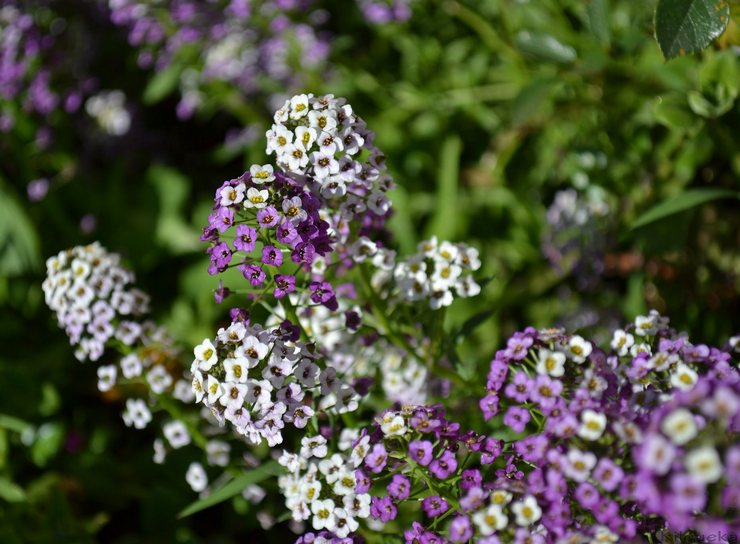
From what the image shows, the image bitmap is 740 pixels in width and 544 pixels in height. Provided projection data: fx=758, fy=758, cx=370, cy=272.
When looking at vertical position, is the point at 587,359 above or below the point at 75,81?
above

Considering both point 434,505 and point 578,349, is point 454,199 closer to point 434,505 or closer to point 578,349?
point 578,349

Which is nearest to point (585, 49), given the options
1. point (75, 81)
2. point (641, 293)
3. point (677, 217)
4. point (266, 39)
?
point (677, 217)

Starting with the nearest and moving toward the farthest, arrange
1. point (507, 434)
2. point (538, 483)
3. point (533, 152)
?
1. point (538, 483)
2. point (507, 434)
3. point (533, 152)

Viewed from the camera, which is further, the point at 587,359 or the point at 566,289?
the point at 566,289

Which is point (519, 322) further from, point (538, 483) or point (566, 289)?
point (538, 483)

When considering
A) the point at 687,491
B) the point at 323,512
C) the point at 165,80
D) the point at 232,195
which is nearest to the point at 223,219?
the point at 232,195

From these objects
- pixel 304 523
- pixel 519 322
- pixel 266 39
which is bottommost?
pixel 519 322

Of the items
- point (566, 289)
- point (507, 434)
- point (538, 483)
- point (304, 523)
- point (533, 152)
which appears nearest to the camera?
point (538, 483)

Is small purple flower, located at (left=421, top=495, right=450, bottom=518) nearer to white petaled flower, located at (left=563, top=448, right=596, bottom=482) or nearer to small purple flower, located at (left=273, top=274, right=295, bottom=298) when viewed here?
white petaled flower, located at (left=563, top=448, right=596, bottom=482)
